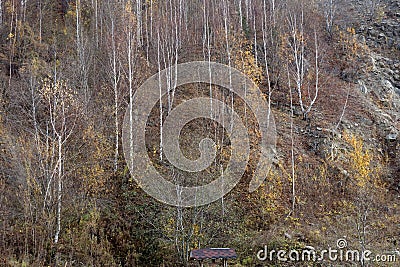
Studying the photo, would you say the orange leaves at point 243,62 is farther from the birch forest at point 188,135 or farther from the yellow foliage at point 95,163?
the yellow foliage at point 95,163

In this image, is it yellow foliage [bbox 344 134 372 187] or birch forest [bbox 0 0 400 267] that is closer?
birch forest [bbox 0 0 400 267]

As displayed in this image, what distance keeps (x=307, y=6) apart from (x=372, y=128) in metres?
10.5

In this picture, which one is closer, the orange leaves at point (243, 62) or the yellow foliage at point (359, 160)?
the yellow foliage at point (359, 160)

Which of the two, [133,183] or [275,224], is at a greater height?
[133,183]

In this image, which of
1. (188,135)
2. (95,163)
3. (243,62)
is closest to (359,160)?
(243,62)

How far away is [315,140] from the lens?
51.2 feet

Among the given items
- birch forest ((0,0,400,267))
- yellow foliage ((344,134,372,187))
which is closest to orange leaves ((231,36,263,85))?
birch forest ((0,0,400,267))

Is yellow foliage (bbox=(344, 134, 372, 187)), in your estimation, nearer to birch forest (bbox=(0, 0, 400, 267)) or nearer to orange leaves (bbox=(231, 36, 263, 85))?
birch forest (bbox=(0, 0, 400, 267))

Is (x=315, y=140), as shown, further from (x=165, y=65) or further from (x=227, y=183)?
(x=165, y=65)

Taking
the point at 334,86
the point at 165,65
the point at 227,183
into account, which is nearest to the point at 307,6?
the point at 334,86

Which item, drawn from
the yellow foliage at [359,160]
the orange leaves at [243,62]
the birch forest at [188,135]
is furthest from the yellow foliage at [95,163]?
the yellow foliage at [359,160]

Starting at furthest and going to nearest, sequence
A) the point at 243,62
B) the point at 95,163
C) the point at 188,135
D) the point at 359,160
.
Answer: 1. the point at 243,62
2. the point at 188,135
3. the point at 359,160
4. the point at 95,163

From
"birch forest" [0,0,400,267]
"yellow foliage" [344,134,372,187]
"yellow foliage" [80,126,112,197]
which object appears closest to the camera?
"birch forest" [0,0,400,267]

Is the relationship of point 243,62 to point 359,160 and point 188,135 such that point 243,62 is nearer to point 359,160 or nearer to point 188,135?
point 188,135
